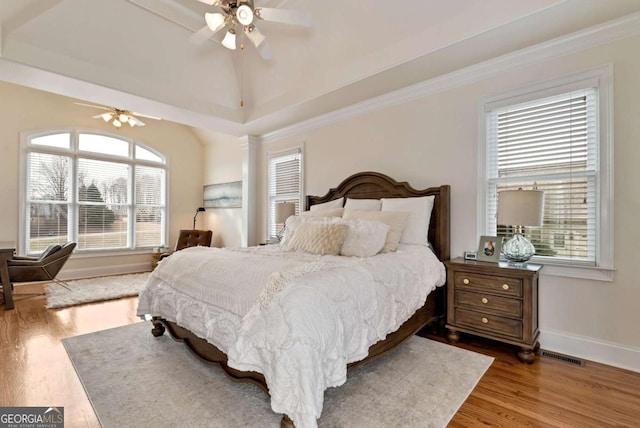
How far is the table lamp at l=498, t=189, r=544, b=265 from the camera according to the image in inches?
95.0

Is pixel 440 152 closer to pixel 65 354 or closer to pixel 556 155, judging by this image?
pixel 556 155

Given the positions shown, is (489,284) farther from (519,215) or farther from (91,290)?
(91,290)

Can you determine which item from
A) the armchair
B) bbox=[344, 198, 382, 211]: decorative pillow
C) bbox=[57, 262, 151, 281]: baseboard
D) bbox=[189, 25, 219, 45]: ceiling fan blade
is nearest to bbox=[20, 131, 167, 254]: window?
bbox=[57, 262, 151, 281]: baseboard

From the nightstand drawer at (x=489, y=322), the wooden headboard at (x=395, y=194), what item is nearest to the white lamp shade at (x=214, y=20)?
the wooden headboard at (x=395, y=194)

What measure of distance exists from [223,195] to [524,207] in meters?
5.65

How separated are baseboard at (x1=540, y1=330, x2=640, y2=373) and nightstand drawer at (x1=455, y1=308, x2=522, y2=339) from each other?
491mm

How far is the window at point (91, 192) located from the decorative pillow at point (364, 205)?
483 cm

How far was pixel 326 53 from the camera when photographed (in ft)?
11.5

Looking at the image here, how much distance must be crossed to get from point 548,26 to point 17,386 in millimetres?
A: 4686

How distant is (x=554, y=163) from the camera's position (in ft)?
8.82

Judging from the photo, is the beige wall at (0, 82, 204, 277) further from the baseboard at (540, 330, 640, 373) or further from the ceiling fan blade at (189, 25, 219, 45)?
the baseboard at (540, 330, 640, 373)

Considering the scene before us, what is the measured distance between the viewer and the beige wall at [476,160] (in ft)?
7.67

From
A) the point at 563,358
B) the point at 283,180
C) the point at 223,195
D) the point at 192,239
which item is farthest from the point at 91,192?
the point at 563,358

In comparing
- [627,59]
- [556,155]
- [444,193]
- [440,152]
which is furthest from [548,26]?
[444,193]
